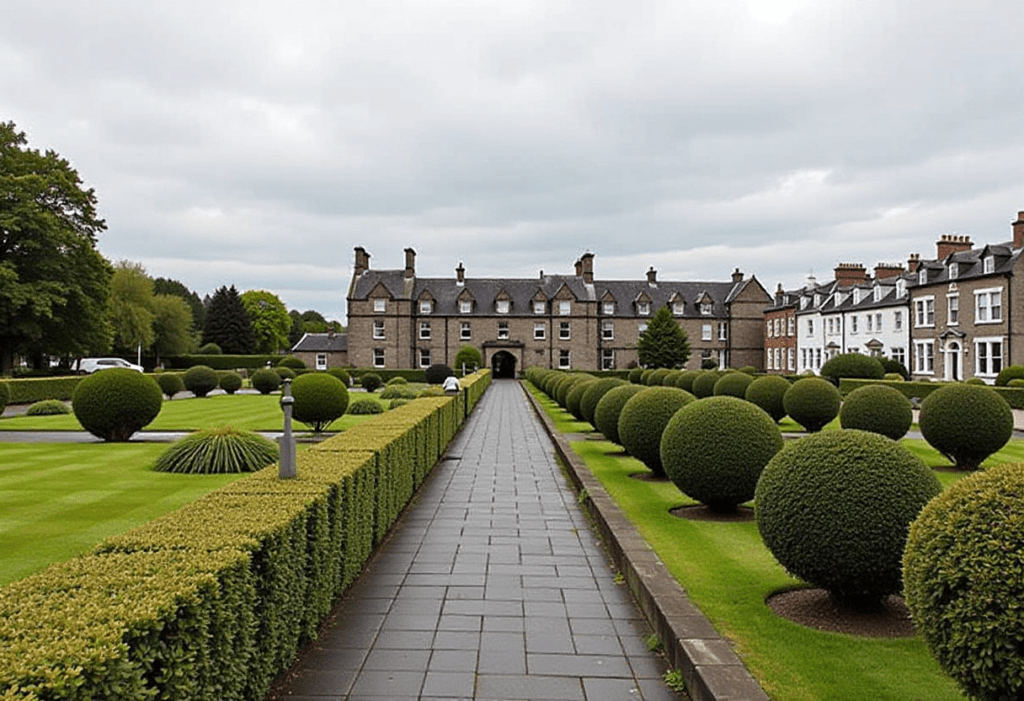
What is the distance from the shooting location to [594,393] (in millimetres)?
19734

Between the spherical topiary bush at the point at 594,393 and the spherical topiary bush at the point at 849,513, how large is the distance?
12516 millimetres

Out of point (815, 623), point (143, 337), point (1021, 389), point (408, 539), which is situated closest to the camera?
point (815, 623)

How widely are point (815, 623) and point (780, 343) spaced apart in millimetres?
65531

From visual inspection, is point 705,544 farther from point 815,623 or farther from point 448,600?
point 448,600

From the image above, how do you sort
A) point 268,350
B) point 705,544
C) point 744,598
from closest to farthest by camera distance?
point 744,598, point 705,544, point 268,350

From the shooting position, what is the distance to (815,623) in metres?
6.15

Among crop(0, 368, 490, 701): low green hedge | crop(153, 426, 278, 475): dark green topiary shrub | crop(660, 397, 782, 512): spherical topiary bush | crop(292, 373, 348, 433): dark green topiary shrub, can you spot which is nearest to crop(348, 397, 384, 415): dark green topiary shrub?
crop(292, 373, 348, 433): dark green topiary shrub

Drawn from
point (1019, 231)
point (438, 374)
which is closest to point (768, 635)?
point (1019, 231)

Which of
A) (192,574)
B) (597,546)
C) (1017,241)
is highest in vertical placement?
(1017,241)

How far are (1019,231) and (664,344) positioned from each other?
86.8ft

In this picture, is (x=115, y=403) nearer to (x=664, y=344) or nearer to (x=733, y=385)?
(x=733, y=385)

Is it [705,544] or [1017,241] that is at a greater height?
[1017,241]

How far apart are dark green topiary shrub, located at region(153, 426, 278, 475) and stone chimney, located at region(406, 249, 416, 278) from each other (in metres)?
56.0

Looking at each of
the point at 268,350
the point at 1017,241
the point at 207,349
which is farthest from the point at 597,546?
the point at 268,350
